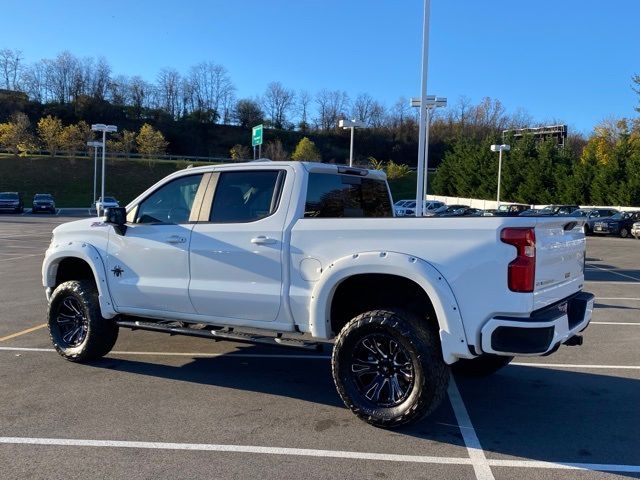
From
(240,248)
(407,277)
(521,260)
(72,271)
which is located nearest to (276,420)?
(240,248)

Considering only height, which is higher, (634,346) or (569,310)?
(569,310)

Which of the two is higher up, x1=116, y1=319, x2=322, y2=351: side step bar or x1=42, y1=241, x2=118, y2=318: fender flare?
x1=42, y1=241, x2=118, y2=318: fender flare

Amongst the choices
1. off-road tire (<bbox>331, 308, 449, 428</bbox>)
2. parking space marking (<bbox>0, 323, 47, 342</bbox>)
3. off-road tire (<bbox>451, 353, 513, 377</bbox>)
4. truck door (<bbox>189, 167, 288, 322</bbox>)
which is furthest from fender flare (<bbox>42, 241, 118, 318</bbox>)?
off-road tire (<bbox>451, 353, 513, 377</bbox>)

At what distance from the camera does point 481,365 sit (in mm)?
6109

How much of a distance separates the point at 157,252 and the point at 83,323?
1405 millimetres

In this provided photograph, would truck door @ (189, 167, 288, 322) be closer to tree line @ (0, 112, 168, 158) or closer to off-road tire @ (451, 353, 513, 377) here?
off-road tire @ (451, 353, 513, 377)

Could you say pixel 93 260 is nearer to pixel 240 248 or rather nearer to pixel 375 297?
pixel 240 248

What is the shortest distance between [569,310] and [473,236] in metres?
1.30

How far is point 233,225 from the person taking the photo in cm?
541

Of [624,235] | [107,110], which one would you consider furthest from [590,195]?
[107,110]

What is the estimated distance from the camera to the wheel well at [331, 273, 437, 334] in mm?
4852

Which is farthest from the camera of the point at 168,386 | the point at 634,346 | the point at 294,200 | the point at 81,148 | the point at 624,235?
the point at 81,148

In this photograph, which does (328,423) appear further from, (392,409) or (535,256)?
(535,256)

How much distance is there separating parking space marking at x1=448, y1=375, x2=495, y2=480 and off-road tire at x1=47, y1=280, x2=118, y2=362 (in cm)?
364
